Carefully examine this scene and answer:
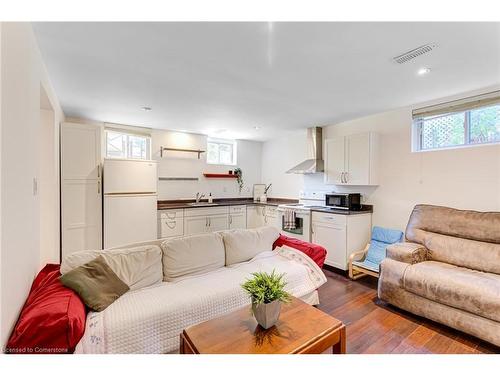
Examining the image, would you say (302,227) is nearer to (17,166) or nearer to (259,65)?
(259,65)

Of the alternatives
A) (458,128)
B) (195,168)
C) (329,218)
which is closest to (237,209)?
(195,168)

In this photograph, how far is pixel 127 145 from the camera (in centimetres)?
461

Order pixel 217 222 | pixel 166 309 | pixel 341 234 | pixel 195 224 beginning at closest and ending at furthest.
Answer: pixel 166 309
pixel 341 234
pixel 195 224
pixel 217 222

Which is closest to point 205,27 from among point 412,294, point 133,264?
point 133,264

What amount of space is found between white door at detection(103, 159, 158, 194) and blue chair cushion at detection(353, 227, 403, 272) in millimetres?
3434

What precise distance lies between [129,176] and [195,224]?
1.52m

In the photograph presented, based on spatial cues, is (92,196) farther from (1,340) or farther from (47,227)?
(1,340)

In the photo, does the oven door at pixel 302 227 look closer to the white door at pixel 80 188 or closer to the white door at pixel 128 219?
the white door at pixel 128 219

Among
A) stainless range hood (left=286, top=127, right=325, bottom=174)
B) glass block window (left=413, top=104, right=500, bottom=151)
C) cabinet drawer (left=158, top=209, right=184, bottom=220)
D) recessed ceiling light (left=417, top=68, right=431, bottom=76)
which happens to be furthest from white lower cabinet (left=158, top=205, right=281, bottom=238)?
recessed ceiling light (left=417, top=68, right=431, bottom=76)

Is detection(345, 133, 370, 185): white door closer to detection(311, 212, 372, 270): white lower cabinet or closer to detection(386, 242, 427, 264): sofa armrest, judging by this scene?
detection(311, 212, 372, 270): white lower cabinet

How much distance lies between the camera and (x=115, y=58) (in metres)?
2.05

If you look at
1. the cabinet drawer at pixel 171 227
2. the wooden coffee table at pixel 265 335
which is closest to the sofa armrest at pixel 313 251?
the wooden coffee table at pixel 265 335

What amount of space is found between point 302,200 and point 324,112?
197 centimetres

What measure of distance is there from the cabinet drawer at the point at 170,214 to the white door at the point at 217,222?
61 cm
